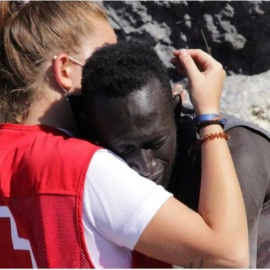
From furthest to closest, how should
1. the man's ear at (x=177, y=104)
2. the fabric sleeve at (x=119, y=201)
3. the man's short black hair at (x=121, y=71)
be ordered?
1. the man's ear at (x=177, y=104)
2. the man's short black hair at (x=121, y=71)
3. the fabric sleeve at (x=119, y=201)

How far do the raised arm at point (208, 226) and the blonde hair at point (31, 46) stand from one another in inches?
16.4

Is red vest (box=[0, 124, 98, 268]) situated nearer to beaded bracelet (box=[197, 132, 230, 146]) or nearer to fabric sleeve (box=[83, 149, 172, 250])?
fabric sleeve (box=[83, 149, 172, 250])

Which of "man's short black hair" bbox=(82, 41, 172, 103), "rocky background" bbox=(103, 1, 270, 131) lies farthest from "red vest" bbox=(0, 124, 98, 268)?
"rocky background" bbox=(103, 1, 270, 131)

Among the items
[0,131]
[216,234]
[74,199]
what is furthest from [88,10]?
[216,234]

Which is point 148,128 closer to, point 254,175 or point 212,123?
point 212,123

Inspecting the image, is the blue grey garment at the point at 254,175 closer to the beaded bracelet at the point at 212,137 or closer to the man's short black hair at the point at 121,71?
the beaded bracelet at the point at 212,137

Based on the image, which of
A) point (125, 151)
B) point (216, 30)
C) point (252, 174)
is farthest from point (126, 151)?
point (216, 30)

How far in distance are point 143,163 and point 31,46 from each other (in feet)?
1.29

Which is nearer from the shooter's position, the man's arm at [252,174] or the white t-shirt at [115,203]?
the white t-shirt at [115,203]

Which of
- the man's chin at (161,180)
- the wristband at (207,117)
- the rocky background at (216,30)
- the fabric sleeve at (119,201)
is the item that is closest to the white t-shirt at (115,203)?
the fabric sleeve at (119,201)

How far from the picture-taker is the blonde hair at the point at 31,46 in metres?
1.78

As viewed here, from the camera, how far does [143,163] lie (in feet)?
5.39

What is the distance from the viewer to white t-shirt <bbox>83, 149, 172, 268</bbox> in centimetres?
152

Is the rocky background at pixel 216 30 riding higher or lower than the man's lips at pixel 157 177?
lower
